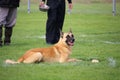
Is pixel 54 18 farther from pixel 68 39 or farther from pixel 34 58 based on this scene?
pixel 34 58

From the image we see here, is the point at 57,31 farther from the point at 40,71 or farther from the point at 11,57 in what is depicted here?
the point at 40,71

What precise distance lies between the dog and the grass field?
232 mm

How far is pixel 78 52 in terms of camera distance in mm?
14906

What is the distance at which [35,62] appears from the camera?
1253cm

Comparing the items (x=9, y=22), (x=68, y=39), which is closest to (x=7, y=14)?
(x=9, y=22)

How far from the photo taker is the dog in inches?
490

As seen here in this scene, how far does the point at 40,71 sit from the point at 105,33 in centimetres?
1011

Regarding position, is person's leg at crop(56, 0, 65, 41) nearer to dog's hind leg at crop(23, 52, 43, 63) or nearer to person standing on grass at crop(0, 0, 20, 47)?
person standing on grass at crop(0, 0, 20, 47)

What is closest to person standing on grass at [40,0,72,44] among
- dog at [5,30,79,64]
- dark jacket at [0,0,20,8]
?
dark jacket at [0,0,20,8]

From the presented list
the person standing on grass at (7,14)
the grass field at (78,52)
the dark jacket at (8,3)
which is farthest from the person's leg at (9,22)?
the grass field at (78,52)

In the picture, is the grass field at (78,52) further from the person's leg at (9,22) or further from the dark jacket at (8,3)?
the dark jacket at (8,3)

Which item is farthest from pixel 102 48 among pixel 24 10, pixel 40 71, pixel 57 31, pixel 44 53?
pixel 24 10

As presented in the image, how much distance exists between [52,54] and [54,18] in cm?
464

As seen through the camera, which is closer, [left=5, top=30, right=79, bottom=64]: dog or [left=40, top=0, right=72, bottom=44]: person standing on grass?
[left=5, top=30, right=79, bottom=64]: dog
